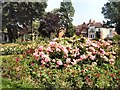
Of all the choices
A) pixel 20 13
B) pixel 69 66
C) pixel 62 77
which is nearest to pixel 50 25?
pixel 20 13

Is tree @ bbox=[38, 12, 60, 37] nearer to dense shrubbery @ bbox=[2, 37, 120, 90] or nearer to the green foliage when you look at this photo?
dense shrubbery @ bbox=[2, 37, 120, 90]

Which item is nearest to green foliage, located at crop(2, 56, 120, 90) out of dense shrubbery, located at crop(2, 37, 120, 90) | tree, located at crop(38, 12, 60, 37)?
dense shrubbery, located at crop(2, 37, 120, 90)

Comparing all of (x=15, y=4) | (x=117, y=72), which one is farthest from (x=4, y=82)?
(x=15, y=4)

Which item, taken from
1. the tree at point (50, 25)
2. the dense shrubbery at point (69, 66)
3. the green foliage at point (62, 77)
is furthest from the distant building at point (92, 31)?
the green foliage at point (62, 77)

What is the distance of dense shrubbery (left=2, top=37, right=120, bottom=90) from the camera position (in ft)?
26.6

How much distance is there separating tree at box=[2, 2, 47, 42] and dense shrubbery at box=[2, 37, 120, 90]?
997 inches

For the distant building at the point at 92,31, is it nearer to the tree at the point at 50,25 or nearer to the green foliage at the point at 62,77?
the tree at the point at 50,25

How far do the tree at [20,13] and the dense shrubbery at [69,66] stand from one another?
25.3 meters

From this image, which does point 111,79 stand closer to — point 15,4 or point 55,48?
point 55,48

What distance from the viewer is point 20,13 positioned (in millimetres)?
36906

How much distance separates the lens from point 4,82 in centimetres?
760

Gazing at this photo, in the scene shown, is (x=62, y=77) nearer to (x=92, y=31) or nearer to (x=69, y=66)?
(x=69, y=66)

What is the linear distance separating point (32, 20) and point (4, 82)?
29.8 m

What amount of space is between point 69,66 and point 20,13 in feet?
94.2
